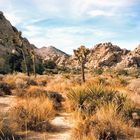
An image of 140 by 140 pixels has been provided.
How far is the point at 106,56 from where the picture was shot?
14825 centimetres

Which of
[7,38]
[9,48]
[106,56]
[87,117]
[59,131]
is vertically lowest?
[59,131]

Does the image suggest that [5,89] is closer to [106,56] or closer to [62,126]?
[62,126]

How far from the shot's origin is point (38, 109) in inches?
432

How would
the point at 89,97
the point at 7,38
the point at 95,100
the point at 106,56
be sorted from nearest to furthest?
the point at 95,100 → the point at 89,97 → the point at 7,38 → the point at 106,56

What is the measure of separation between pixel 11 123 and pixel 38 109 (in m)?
1.16

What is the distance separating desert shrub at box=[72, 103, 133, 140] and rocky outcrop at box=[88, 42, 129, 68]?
133841 mm

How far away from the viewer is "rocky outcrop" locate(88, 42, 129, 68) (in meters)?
146

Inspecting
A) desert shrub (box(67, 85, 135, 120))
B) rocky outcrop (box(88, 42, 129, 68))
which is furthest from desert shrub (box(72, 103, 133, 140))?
rocky outcrop (box(88, 42, 129, 68))

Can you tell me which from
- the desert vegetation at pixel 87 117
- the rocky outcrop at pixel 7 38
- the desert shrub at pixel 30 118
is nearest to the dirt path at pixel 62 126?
the desert vegetation at pixel 87 117

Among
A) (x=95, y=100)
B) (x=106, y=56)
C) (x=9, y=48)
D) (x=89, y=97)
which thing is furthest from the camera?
(x=106, y=56)

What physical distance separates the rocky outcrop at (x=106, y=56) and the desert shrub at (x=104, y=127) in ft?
439

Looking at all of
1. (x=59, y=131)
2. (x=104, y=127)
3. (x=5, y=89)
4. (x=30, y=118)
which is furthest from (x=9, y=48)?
(x=104, y=127)

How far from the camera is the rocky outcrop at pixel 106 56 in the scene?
146m

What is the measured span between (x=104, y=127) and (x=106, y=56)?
14024 centimetres
